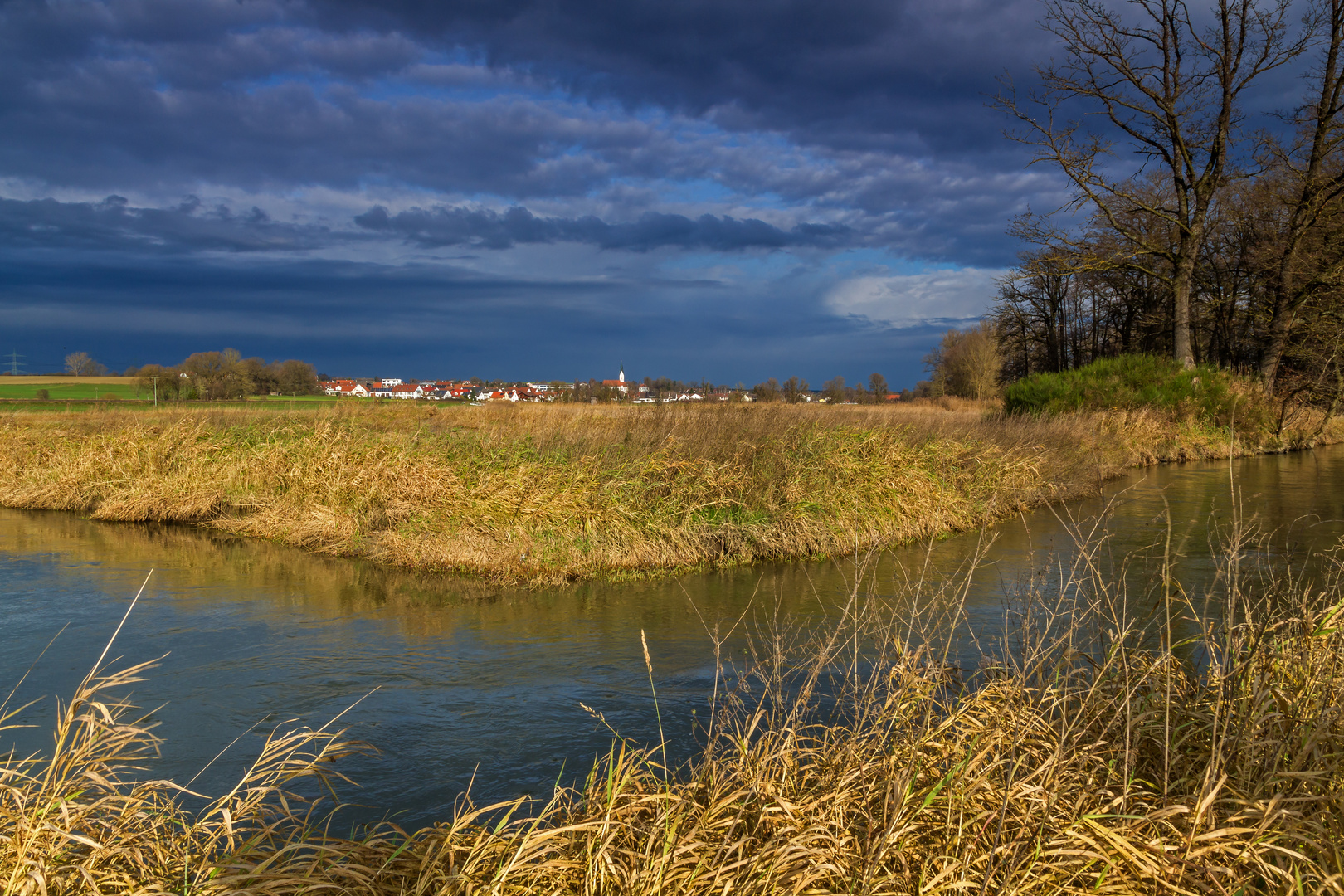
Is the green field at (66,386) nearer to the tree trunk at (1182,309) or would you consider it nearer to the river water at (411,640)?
the river water at (411,640)

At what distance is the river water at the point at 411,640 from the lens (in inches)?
201

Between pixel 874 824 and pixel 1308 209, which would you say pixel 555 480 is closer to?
pixel 874 824

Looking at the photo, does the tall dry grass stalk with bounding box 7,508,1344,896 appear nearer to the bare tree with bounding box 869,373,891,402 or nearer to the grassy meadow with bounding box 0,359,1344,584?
the grassy meadow with bounding box 0,359,1344,584

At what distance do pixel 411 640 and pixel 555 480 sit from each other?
3.71 m

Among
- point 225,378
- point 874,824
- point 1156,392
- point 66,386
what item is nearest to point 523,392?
point 225,378

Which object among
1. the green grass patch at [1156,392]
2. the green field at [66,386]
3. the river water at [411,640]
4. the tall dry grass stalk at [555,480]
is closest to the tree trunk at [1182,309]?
the green grass patch at [1156,392]

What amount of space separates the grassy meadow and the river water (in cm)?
53

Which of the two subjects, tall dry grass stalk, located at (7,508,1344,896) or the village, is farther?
the village

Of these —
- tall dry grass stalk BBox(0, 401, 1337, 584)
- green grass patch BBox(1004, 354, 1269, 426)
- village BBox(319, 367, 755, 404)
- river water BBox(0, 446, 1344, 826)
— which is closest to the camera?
river water BBox(0, 446, 1344, 826)

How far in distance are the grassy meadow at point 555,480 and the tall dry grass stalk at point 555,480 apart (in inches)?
1.3

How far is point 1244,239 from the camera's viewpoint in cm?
3259

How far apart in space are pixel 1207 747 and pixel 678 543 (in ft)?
23.5

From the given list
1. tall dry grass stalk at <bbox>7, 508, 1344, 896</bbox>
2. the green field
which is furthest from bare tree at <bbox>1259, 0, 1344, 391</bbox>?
the green field

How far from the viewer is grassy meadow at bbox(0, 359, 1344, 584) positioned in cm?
1048
